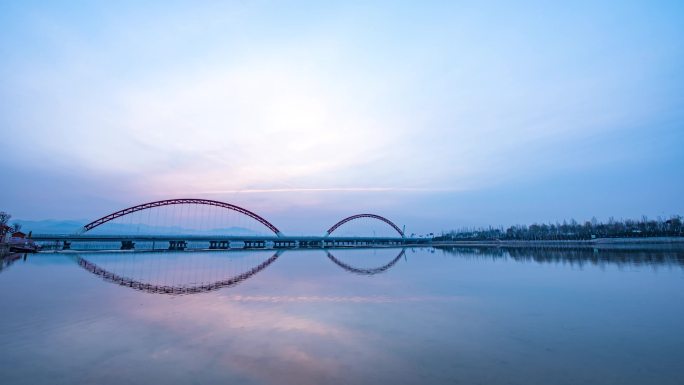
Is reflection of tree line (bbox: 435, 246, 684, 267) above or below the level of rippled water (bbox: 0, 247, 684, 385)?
below

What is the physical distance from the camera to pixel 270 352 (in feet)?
27.0

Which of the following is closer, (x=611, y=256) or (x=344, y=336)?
(x=344, y=336)

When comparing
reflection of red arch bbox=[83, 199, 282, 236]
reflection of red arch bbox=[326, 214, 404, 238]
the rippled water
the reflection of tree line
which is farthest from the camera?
reflection of red arch bbox=[326, 214, 404, 238]

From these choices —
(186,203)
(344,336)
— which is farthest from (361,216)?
(344,336)

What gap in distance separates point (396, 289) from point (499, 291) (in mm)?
5099

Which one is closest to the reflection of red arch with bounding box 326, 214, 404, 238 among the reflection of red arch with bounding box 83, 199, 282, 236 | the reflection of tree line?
the reflection of red arch with bounding box 83, 199, 282, 236

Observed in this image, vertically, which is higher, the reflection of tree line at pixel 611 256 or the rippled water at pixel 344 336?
the rippled water at pixel 344 336

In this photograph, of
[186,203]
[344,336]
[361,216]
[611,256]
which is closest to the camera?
[344,336]

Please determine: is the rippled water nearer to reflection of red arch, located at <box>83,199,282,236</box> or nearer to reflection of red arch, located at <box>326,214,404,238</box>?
reflection of red arch, located at <box>83,199,282,236</box>

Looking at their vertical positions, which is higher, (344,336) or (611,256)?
(344,336)

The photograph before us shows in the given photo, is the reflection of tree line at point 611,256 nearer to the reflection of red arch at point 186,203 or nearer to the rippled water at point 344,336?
the rippled water at point 344,336

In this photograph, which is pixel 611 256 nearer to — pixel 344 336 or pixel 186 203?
pixel 344 336

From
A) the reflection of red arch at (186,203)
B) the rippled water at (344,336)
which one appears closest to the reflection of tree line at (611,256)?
the rippled water at (344,336)

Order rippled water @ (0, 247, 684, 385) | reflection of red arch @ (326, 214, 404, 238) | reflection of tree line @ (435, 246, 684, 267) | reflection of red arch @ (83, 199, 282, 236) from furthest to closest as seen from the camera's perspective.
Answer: reflection of red arch @ (326, 214, 404, 238) → reflection of red arch @ (83, 199, 282, 236) → reflection of tree line @ (435, 246, 684, 267) → rippled water @ (0, 247, 684, 385)
